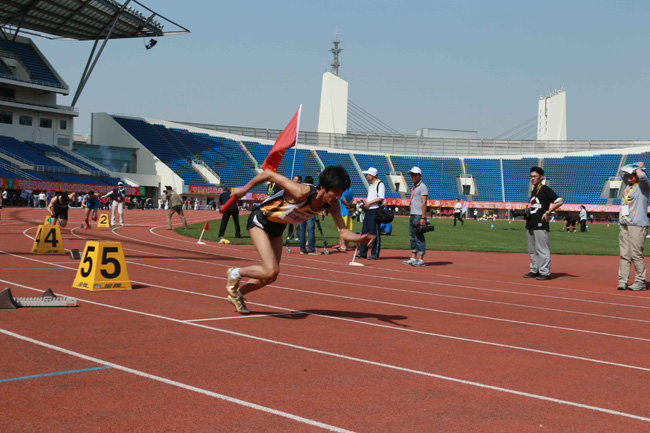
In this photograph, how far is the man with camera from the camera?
11.9m

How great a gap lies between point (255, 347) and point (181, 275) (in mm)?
5414

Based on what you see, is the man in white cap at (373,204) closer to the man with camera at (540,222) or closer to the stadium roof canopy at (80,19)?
the man with camera at (540,222)

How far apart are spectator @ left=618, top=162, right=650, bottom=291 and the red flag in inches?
234

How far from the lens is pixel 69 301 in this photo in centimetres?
688

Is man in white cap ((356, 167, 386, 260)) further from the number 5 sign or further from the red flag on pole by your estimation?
the number 5 sign

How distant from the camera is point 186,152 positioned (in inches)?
2862

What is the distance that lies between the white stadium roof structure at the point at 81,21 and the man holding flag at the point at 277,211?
172ft

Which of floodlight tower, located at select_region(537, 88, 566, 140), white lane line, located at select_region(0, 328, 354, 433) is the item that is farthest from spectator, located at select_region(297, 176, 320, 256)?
floodlight tower, located at select_region(537, 88, 566, 140)

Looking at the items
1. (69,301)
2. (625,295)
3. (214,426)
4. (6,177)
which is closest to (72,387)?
(214,426)

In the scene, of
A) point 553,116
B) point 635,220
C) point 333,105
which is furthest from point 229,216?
point 553,116

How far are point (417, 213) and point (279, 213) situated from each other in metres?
7.58

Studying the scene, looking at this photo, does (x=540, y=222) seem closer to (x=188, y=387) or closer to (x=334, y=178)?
(x=334, y=178)

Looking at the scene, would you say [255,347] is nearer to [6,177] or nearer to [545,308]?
[545,308]

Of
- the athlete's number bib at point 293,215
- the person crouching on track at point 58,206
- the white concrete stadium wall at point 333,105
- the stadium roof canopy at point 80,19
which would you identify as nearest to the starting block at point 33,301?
the athlete's number bib at point 293,215
